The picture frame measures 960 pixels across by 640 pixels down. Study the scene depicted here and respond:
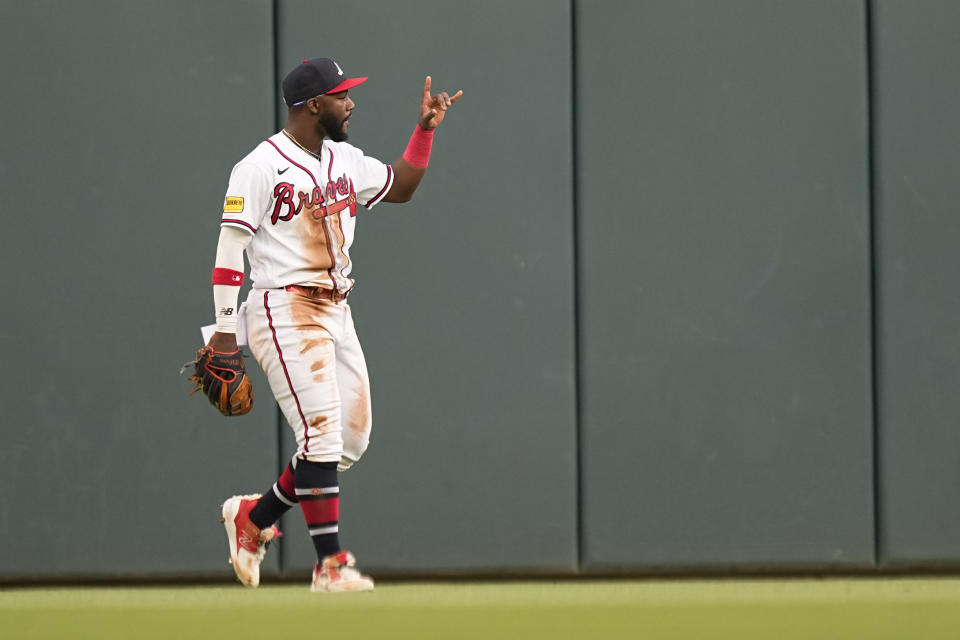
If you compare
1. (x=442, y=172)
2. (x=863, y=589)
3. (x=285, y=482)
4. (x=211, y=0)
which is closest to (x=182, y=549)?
(x=285, y=482)

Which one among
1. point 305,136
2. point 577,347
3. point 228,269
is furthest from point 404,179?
point 577,347

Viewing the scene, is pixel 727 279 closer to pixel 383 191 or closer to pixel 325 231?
pixel 383 191

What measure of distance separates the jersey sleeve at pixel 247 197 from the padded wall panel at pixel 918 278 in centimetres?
250

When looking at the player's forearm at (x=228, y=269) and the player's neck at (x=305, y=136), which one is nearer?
the player's forearm at (x=228, y=269)

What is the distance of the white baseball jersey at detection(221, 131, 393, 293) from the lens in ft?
12.6

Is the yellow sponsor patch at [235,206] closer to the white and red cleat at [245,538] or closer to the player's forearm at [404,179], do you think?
the player's forearm at [404,179]

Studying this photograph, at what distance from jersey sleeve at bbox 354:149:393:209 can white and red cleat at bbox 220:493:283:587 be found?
44.1 inches

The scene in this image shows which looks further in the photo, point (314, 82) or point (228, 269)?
point (314, 82)

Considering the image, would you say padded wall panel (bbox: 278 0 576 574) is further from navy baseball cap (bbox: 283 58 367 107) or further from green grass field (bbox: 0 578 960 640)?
navy baseball cap (bbox: 283 58 367 107)

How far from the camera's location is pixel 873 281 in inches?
192

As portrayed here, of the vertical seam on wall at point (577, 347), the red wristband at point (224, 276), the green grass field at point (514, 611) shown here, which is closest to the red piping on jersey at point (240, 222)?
the red wristband at point (224, 276)

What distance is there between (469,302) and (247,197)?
127cm

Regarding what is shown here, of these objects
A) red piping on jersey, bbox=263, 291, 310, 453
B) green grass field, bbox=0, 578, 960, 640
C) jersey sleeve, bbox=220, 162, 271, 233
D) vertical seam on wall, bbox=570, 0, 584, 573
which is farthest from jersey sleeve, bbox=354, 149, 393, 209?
green grass field, bbox=0, 578, 960, 640

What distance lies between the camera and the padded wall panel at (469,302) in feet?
15.8
